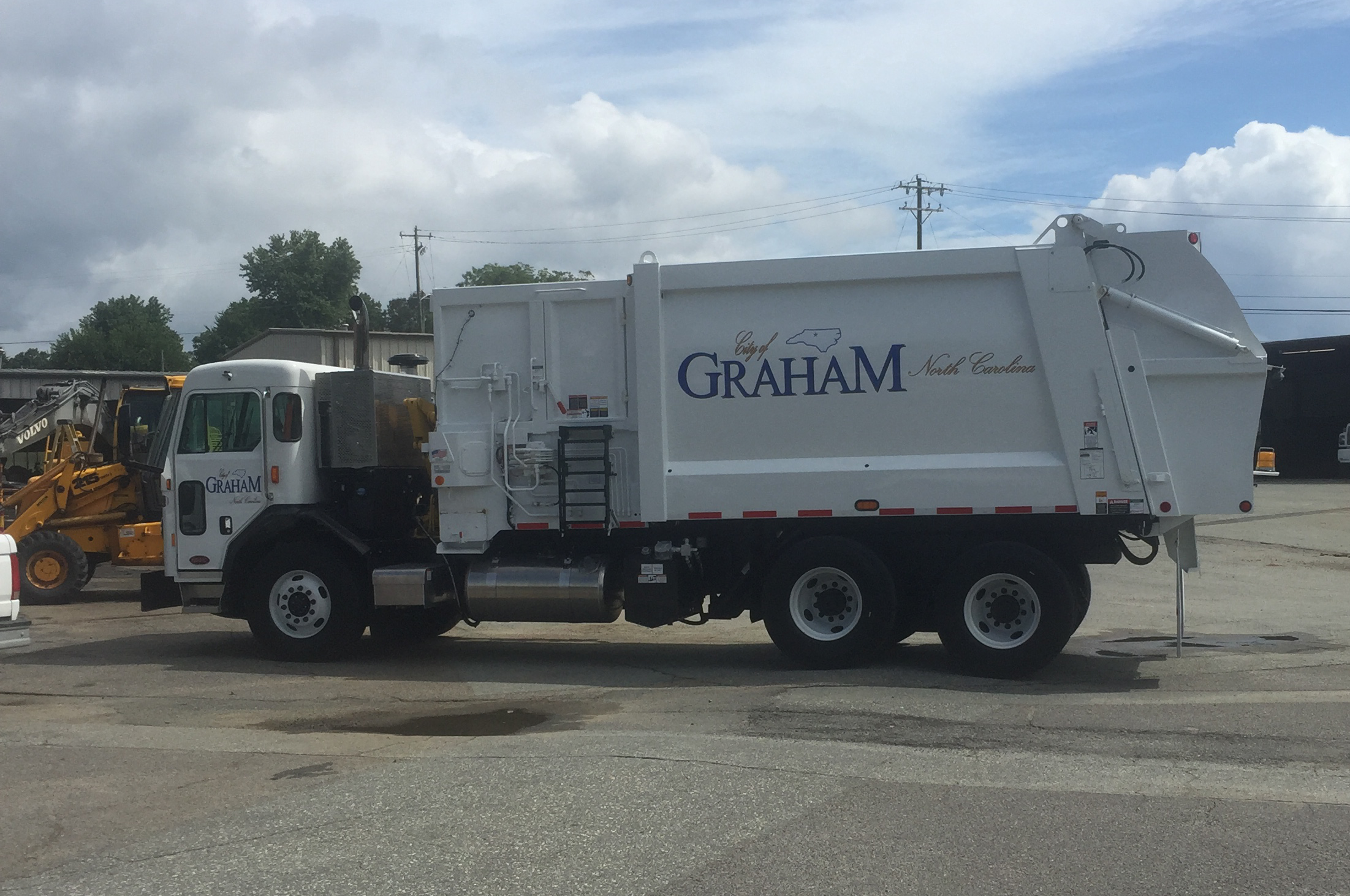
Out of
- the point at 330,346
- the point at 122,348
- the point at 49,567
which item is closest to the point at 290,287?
the point at 122,348

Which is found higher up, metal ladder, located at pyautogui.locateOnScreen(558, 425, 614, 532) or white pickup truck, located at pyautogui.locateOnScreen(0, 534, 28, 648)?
metal ladder, located at pyautogui.locateOnScreen(558, 425, 614, 532)

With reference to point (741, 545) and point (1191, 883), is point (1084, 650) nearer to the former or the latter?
point (741, 545)

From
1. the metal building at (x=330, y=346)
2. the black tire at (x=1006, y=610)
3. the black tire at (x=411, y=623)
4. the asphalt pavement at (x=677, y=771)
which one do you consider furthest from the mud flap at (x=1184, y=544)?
the metal building at (x=330, y=346)

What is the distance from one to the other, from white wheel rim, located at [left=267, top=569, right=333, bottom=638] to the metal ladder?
2454mm

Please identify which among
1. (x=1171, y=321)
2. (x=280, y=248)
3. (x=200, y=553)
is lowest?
(x=200, y=553)

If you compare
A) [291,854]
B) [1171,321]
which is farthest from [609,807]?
[1171,321]

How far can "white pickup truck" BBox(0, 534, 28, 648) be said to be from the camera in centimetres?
852

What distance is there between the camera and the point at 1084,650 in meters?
10.8

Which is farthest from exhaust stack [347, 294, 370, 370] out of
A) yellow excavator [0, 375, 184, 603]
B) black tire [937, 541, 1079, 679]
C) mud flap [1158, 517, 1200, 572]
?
mud flap [1158, 517, 1200, 572]

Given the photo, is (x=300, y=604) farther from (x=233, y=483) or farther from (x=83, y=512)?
(x=83, y=512)

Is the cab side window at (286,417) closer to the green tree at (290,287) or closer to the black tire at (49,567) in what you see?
the black tire at (49,567)

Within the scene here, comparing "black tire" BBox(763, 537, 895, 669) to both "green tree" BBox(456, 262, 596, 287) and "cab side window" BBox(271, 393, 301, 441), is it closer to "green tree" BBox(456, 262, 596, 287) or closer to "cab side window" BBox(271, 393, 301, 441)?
"cab side window" BBox(271, 393, 301, 441)

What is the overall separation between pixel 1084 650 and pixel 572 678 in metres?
4.69

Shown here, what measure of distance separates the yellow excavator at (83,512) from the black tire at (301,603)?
519cm
